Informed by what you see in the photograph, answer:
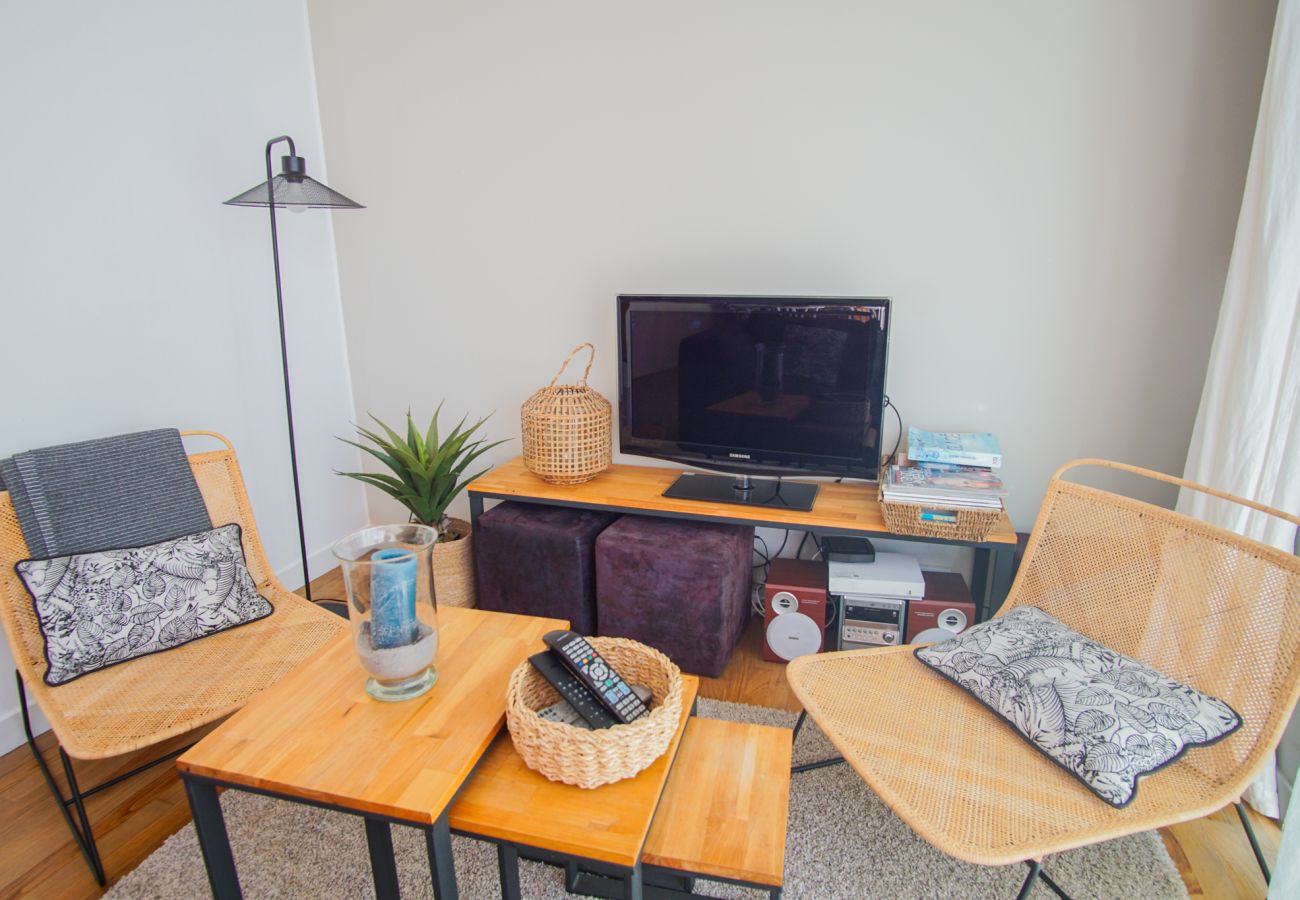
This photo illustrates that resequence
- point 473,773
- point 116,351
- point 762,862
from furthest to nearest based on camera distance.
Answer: point 116,351 → point 473,773 → point 762,862

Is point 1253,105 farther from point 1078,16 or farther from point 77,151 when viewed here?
point 77,151

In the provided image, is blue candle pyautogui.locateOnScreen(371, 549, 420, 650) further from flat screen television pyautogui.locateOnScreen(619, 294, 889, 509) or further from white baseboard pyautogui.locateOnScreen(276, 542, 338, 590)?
white baseboard pyautogui.locateOnScreen(276, 542, 338, 590)

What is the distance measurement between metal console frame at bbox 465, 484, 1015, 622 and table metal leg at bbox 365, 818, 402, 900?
4.01 feet

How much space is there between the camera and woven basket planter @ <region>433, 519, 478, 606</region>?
2.52 meters

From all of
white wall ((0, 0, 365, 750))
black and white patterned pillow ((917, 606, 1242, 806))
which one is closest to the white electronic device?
black and white patterned pillow ((917, 606, 1242, 806))

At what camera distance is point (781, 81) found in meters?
2.30

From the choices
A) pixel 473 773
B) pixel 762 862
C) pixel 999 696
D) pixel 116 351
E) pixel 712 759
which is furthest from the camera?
pixel 116 351

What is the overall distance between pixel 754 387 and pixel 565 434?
2.09ft

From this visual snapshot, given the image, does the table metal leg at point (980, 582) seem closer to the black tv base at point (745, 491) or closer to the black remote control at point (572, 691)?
the black tv base at point (745, 491)

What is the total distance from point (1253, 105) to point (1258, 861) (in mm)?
1888

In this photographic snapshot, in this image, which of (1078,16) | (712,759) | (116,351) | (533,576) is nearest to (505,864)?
(712,759)

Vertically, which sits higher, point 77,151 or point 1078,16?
point 1078,16

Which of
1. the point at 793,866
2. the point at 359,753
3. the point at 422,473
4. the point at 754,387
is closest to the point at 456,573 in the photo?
the point at 422,473

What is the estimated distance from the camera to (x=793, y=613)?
230 cm
